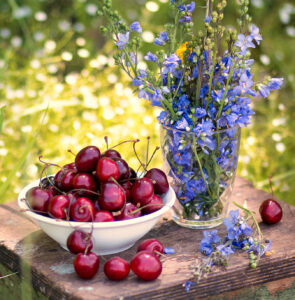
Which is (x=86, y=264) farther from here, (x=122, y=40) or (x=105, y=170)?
(x=122, y=40)

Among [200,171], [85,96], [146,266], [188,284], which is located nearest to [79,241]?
[146,266]

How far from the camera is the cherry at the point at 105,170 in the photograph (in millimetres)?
1273

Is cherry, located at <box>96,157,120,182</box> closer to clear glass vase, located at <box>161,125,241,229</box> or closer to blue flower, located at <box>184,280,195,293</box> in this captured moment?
clear glass vase, located at <box>161,125,241,229</box>

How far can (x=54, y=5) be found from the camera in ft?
12.2

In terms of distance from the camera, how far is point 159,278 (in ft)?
4.01

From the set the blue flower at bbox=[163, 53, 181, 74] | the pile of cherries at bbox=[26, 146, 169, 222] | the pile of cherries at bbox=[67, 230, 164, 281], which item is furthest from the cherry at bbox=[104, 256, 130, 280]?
the blue flower at bbox=[163, 53, 181, 74]

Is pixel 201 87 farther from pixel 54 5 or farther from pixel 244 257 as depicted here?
pixel 54 5

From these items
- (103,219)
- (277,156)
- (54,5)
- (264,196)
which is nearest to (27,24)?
(54,5)

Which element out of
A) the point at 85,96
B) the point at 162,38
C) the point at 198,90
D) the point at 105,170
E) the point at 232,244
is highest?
the point at 162,38

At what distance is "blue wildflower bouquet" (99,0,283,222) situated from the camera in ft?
4.26

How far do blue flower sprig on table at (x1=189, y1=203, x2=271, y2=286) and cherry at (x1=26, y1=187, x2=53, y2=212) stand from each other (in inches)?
15.6

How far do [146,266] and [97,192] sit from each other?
0.24m

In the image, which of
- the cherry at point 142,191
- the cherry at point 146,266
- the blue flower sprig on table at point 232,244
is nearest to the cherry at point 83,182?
the cherry at point 142,191

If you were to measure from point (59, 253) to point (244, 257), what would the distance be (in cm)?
48
